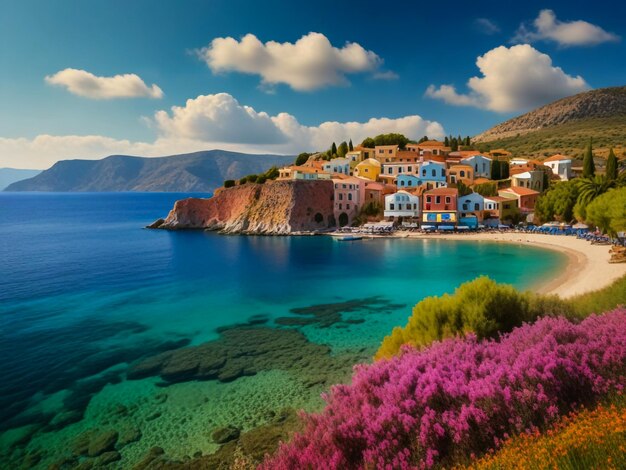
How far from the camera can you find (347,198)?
74.6 m

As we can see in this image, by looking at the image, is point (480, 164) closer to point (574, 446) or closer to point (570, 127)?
point (570, 127)

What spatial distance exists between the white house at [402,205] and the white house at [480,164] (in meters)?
19.6

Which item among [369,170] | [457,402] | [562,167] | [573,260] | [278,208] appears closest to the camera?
[457,402]

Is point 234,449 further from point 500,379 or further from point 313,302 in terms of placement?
point 313,302

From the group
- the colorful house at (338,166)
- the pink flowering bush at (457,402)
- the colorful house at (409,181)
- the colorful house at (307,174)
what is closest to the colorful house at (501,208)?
the colorful house at (409,181)

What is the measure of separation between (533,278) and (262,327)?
897 inches

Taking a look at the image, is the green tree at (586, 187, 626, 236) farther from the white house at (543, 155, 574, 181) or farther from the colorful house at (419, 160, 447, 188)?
the white house at (543, 155, 574, 181)

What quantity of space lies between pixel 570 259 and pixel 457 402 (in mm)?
39028

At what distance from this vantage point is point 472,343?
300 inches

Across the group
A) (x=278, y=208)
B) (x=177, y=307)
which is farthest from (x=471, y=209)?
(x=177, y=307)

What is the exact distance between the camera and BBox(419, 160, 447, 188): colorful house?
73562 millimetres

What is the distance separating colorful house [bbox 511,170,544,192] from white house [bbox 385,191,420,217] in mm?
20845

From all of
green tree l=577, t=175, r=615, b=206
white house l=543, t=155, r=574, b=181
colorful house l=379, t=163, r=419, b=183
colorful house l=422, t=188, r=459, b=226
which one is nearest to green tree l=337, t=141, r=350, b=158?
colorful house l=379, t=163, r=419, b=183

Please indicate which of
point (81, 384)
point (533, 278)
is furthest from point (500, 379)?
point (533, 278)
